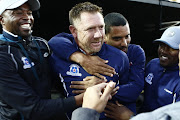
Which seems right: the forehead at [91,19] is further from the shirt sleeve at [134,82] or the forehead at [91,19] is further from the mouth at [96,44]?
the shirt sleeve at [134,82]

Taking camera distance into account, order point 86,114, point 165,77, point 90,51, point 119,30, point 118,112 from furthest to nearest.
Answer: point 119,30
point 165,77
point 90,51
point 118,112
point 86,114

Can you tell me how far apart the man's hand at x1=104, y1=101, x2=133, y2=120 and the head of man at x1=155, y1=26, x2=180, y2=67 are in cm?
→ 65

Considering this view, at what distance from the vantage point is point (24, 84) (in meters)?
1.28

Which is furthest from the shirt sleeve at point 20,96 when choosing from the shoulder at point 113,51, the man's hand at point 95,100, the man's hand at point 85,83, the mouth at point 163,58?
the mouth at point 163,58

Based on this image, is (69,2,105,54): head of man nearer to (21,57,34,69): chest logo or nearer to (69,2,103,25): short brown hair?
(69,2,103,25): short brown hair

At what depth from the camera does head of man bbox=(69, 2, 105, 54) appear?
1487 millimetres

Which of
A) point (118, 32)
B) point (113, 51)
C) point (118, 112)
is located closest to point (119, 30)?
point (118, 32)

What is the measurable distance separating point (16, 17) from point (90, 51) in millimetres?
719

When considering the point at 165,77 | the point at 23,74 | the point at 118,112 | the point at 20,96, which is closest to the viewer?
the point at 20,96

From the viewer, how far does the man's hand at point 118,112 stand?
1.45m

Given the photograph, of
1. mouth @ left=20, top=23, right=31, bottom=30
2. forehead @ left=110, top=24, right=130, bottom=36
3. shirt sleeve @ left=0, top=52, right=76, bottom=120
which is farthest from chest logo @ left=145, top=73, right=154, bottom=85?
mouth @ left=20, top=23, right=31, bottom=30

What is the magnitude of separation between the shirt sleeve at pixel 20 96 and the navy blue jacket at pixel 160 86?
97 centimetres

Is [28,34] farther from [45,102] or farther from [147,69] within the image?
[147,69]

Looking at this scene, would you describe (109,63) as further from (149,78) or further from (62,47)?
(149,78)
